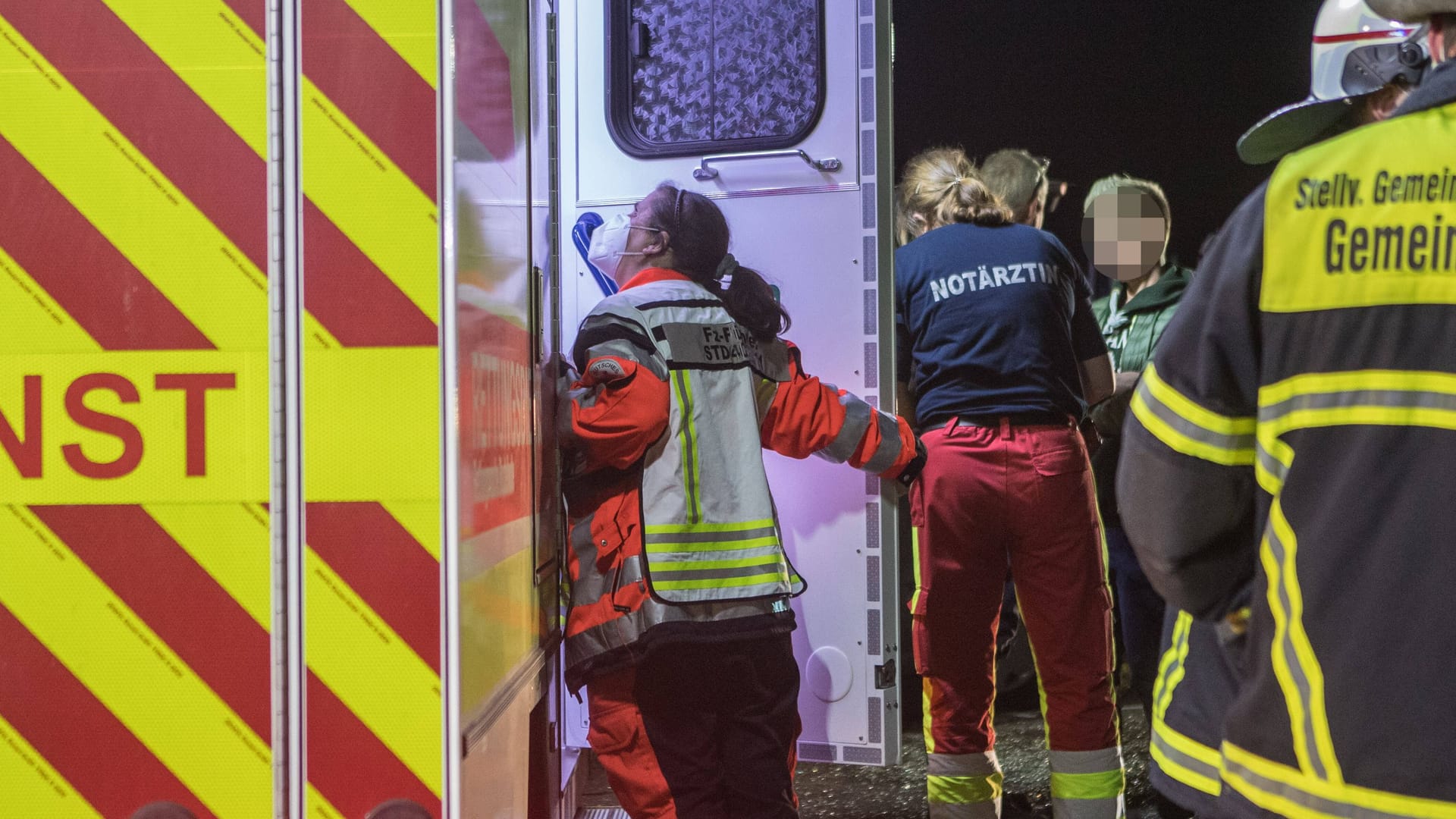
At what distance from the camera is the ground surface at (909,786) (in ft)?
10.4

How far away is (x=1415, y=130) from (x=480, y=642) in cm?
124

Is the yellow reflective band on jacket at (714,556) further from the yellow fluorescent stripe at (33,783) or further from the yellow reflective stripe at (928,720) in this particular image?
the yellow fluorescent stripe at (33,783)

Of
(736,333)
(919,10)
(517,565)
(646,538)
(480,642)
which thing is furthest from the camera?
(919,10)

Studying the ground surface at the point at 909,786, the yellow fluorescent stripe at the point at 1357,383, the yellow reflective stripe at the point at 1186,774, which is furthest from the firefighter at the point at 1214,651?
the ground surface at the point at 909,786

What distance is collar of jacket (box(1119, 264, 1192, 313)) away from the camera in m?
3.28

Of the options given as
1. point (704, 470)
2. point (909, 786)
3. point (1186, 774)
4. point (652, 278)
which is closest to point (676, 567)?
point (704, 470)

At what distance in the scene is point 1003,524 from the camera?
Answer: 263 cm

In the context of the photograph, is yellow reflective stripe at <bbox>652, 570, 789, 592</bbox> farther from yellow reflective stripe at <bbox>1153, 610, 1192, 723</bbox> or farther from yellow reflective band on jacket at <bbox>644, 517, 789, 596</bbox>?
yellow reflective stripe at <bbox>1153, 610, 1192, 723</bbox>

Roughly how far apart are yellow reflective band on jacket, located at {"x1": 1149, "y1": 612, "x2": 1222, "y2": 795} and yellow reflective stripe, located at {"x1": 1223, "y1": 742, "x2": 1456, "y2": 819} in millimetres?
37

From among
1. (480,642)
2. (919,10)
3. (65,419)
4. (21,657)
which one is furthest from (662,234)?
(919,10)

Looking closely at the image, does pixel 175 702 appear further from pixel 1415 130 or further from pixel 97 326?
pixel 1415 130

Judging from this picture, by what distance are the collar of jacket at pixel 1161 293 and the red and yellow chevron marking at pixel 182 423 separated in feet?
8.46

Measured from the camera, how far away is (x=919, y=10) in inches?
235

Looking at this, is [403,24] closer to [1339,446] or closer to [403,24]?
[403,24]
